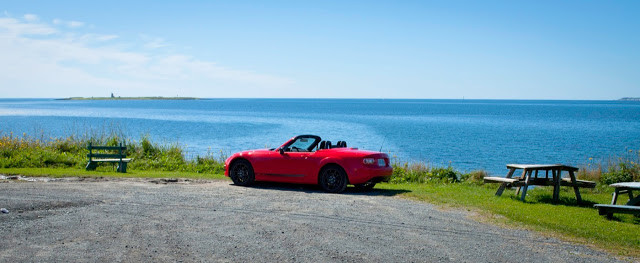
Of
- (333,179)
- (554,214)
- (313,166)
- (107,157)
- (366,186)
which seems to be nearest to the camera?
(554,214)

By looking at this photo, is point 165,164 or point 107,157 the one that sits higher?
point 107,157

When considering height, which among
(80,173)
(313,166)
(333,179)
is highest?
(313,166)

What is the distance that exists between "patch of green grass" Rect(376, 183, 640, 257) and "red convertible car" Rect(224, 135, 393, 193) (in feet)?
3.54

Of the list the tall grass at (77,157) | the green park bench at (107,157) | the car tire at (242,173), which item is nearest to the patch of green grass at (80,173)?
the green park bench at (107,157)

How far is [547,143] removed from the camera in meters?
45.3

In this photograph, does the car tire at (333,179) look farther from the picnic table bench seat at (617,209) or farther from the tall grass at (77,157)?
the tall grass at (77,157)

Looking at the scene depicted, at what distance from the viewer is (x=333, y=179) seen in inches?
540

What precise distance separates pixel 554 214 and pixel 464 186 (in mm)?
5669

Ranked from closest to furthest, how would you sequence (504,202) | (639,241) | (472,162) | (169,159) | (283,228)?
1. (639,241)
2. (283,228)
3. (504,202)
4. (169,159)
5. (472,162)

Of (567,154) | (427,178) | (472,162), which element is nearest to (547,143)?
(567,154)

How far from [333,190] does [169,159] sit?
10647 mm

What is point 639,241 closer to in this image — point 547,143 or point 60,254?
point 60,254

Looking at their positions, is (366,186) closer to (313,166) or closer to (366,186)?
(366,186)

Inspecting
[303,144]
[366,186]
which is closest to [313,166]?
[303,144]
